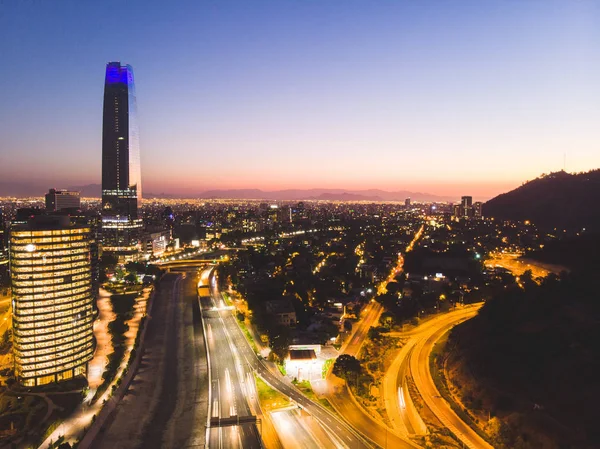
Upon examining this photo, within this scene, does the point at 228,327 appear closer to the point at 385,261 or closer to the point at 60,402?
the point at 60,402

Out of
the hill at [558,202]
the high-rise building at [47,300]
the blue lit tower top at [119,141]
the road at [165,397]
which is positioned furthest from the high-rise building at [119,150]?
the hill at [558,202]

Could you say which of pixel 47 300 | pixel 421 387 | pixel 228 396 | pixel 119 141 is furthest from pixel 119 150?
pixel 421 387

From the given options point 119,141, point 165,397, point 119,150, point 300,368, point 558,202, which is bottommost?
point 165,397

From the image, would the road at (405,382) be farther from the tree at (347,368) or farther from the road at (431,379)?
the tree at (347,368)

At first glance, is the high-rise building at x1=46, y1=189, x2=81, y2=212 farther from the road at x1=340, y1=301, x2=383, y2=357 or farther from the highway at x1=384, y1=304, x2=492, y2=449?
the highway at x1=384, y1=304, x2=492, y2=449

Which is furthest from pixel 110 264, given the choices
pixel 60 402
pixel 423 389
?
pixel 423 389

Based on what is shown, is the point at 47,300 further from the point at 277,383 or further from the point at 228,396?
the point at 277,383
